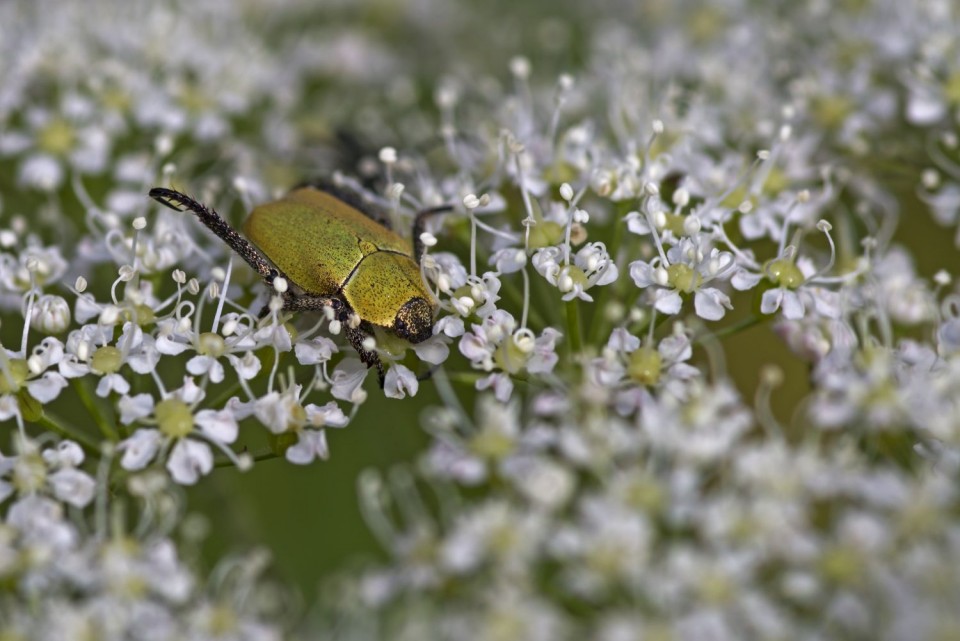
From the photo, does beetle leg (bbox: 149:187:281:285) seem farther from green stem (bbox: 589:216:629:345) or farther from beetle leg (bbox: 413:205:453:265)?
green stem (bbox: 589:216:629:345)

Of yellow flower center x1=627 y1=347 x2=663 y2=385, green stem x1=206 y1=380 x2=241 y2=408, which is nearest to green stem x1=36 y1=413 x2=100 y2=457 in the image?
green stem x1=206 y1=380 x2=241 y2=408

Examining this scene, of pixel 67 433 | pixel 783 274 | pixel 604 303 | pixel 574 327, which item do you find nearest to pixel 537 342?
pixel 574 327

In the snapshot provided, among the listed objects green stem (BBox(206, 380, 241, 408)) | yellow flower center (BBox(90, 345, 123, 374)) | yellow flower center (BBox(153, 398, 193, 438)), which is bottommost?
green stem (BBox(206, 380, 241, 408))

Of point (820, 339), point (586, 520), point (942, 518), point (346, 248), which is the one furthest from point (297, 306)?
point (942, 518)

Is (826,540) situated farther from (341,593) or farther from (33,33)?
(33,33)

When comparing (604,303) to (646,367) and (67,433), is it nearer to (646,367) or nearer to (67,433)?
(646,367)

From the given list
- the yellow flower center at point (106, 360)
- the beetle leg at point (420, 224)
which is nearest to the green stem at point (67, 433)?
the yellow flower center at point (106, 360)
